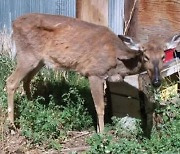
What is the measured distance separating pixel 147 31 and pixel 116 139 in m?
1.80

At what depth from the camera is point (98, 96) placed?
314 inches

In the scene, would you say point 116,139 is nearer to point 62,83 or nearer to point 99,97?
point 99,97

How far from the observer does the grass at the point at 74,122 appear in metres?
6.88

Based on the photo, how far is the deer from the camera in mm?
7949

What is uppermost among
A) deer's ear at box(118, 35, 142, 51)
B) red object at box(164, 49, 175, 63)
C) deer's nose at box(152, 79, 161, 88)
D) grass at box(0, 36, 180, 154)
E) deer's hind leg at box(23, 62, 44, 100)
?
deer's ear at box(118, 35, 142, 51)

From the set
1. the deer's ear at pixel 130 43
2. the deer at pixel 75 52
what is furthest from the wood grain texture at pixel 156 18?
the deer's ear at pixel 130 43

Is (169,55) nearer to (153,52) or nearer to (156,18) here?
(156,18)

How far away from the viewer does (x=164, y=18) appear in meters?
8.40

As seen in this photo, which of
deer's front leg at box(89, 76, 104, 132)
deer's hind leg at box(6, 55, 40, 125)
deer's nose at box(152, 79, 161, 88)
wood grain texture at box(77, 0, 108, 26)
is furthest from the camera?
wood grain texture at box(77, 0, 108, 26)

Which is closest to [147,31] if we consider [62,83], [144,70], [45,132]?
[144,70]

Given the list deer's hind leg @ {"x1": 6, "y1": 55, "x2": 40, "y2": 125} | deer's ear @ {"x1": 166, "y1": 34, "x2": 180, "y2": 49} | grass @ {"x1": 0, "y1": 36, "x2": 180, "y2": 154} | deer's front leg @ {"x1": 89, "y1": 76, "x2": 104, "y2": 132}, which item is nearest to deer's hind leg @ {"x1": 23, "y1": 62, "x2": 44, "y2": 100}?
grass @ {"x1": 0, "y1": 36, "x2": 180, "y2": 154}

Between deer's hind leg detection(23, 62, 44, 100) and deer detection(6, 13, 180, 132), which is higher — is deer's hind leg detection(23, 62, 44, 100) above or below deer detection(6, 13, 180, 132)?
below

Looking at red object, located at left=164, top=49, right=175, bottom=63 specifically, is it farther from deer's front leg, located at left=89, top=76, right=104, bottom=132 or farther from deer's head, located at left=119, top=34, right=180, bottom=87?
deer's front leg, located at left=89, top=76, right=104, bottom=132

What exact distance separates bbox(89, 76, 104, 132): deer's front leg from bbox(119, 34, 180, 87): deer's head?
66 centimetres
